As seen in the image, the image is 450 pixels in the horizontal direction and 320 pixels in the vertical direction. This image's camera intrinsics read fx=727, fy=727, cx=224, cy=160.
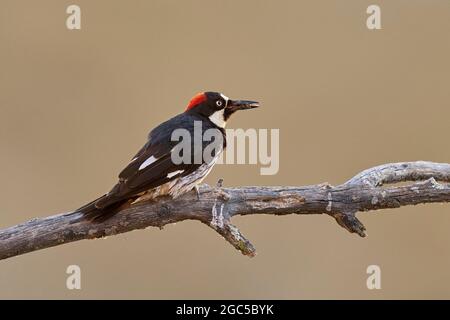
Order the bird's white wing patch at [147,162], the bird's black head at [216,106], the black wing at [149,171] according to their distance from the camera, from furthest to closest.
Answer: the bird's black head at [216,106], the bird's white wing patch at [147,162], the black wing at [149,171]

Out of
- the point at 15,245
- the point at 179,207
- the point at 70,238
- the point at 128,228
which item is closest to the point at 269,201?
the point at 179,207

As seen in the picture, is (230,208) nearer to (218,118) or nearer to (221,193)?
(221,193)

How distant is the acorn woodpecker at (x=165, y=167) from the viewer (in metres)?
3.97

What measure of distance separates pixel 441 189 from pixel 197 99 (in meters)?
1.66

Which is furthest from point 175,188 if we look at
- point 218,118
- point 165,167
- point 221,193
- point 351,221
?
point 351,221

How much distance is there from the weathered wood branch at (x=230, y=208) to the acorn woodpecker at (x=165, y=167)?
67 millimetres

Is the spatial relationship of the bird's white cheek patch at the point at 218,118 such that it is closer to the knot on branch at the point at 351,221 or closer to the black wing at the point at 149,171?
the black wing at the point at 149,171

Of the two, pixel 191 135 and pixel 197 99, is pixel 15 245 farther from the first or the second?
pixel 197 99

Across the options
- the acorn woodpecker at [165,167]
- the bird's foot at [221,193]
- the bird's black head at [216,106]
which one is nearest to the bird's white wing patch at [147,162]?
the acorn woodpecker at [165,167]

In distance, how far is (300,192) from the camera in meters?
4.08

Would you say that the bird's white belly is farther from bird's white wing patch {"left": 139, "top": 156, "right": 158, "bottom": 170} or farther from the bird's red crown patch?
the bird's red crown patch

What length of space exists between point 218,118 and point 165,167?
2.60 ft

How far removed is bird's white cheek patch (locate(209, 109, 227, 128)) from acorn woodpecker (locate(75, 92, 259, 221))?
62 millimetres

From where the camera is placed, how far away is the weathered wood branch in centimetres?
395
